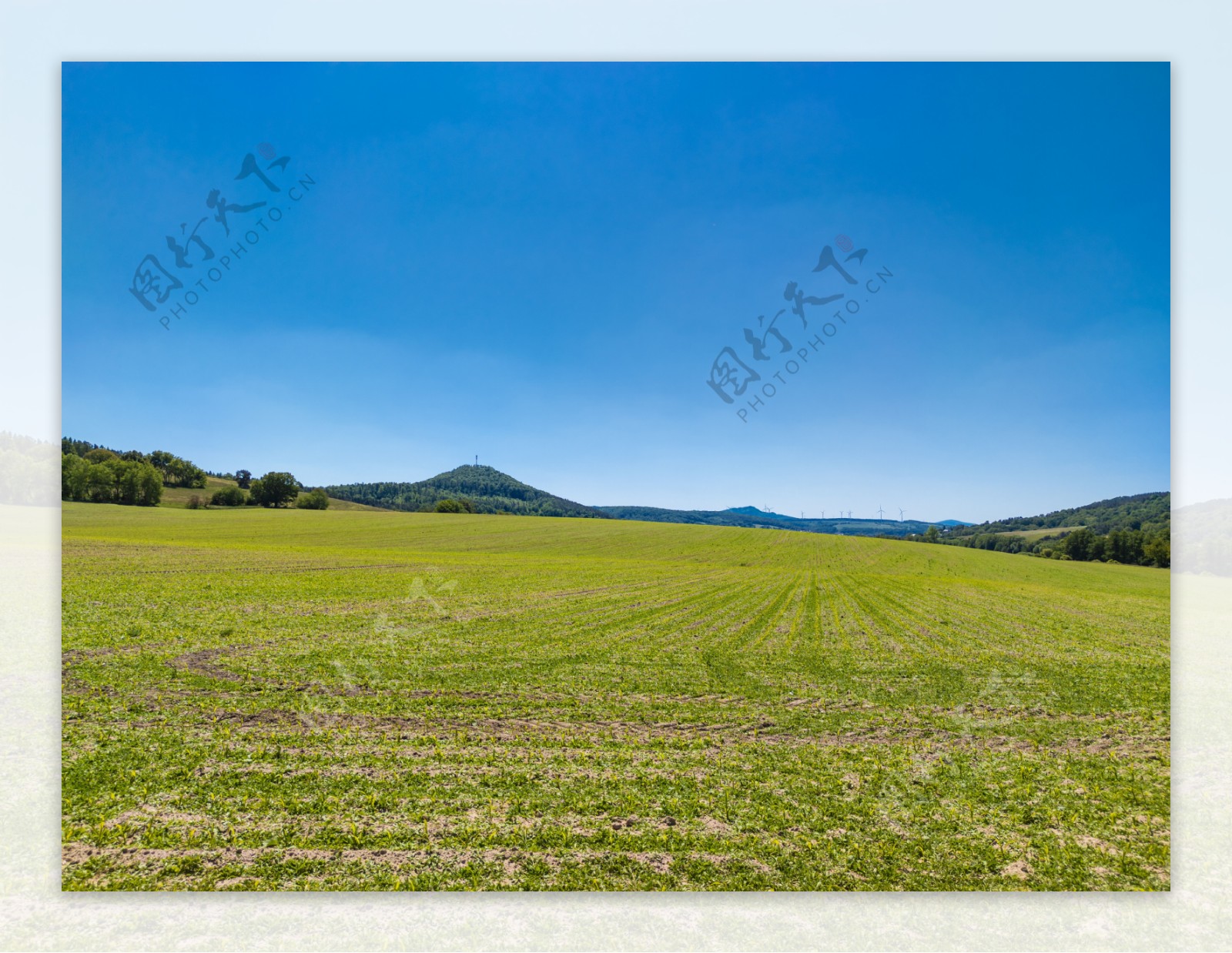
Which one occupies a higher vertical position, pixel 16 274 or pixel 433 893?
pixel 16 274

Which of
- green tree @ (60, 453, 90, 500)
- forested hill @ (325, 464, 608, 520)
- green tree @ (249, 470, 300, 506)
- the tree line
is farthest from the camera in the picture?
forested hill @ (325, 464, 608, 520)

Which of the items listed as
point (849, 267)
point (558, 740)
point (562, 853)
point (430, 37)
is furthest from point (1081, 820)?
point (430, 37)

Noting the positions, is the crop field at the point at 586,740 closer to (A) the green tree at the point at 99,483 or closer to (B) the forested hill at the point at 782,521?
(A) the green tree at the point at 99,483

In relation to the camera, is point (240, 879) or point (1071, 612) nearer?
point (240, 879)

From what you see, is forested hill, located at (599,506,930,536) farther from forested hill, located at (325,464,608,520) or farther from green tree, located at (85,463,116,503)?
green tree, located at (85,463,116,503)

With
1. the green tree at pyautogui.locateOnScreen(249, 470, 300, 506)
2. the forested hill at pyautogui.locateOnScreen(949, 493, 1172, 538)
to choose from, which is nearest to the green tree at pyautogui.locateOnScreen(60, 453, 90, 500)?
the green tree at pyautogui.locateOnScreen(249, 470, 300, 506)

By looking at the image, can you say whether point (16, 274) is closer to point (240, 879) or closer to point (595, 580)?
point (240, 879)

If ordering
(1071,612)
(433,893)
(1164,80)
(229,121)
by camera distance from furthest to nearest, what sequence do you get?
(1071,612) < (229,121) < (1164,80) < (433,893)
